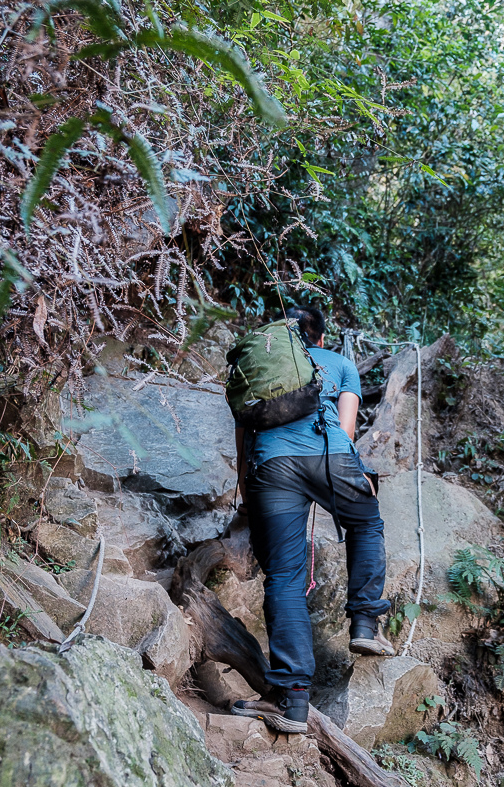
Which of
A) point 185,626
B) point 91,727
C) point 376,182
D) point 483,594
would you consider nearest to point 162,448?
point 185,626

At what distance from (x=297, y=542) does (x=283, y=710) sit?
0.88 meters

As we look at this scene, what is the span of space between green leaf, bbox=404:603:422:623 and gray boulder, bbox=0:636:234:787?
232 centimetres

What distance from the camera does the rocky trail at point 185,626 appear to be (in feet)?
5.56

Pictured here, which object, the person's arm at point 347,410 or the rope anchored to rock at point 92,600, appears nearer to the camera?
the rope anchored to rock at point 92,600

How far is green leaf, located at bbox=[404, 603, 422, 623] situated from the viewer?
4.18m

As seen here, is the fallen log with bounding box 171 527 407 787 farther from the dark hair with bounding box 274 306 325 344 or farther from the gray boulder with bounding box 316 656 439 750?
the dark hair with bounding box 274 306 325 344

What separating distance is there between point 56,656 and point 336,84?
2.79 metres

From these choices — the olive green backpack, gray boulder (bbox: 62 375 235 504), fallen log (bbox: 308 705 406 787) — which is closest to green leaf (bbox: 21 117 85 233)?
the olive green backpack

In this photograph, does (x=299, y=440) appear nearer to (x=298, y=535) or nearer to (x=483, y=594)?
(x=298, y=535)

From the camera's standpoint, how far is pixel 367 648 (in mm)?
3598

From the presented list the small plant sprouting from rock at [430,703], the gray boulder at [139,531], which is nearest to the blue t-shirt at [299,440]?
the gray boulder at [139,531]

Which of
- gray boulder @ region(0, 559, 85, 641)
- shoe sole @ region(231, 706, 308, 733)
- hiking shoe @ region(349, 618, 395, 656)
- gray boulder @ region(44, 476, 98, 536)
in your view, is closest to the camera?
gray boulder @ region(0, 559, 85, 641)

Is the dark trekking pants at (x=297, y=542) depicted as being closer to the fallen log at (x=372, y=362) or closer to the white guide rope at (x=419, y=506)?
the white guide rope at (x=419, y=506)

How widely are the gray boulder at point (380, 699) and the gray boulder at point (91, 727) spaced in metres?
1.57
